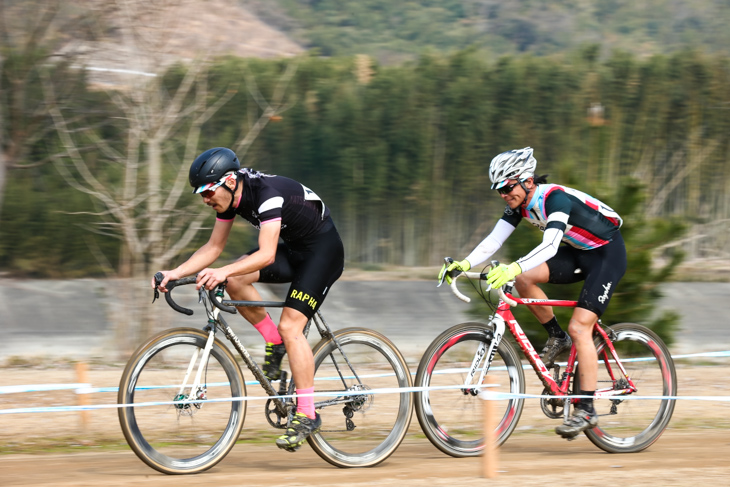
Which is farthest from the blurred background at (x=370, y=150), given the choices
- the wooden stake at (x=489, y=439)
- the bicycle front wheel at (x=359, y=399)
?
the wooden stake at (x=489, y=439)

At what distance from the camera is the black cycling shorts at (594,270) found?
5.95 m

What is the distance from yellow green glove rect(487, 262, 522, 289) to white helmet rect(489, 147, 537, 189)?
56 centimetres

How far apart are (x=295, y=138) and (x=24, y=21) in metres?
7.28

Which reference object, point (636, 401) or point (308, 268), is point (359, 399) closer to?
point (308, 268)

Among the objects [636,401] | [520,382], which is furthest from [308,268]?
[636,401]

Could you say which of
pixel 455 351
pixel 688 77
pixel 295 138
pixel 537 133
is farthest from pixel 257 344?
pixel 688 77

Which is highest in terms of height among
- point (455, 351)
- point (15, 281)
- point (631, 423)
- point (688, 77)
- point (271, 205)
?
point (271, 205)

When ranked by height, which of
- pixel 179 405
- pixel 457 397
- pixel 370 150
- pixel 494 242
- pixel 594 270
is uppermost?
pixel 494 242

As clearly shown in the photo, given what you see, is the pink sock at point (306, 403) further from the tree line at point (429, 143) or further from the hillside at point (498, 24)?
the hillside at point (498, 24)

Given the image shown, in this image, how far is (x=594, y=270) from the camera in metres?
6.02

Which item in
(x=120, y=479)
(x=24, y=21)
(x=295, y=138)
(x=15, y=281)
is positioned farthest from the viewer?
(x=295, y=138)

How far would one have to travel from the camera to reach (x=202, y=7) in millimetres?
11977

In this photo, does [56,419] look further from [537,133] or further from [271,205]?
[537,133]

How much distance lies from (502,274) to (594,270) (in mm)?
858
